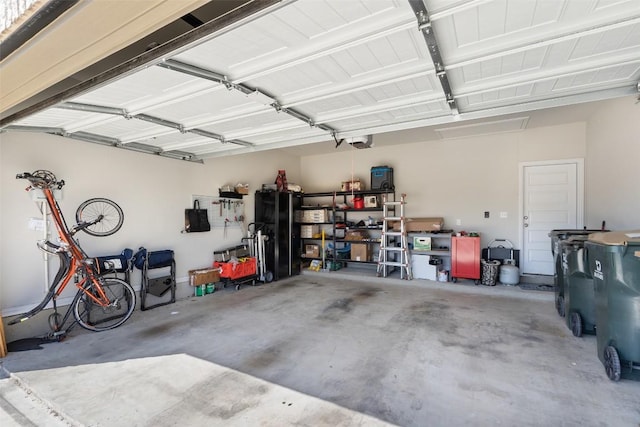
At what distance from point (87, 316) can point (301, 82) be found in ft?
12.6

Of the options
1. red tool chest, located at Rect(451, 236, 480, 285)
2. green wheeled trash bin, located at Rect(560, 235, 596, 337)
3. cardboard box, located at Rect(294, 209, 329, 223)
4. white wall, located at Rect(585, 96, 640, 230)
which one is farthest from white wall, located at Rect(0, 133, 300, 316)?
white wall, located at Rect(585, 96, 640, 230)

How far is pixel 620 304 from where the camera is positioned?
2154mm

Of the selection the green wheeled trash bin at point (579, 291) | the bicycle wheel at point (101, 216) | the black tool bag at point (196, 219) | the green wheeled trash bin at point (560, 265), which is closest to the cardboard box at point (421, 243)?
the green wheeled trash bin at point (560, 265)

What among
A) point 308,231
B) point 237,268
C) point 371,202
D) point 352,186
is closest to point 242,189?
point 237,268

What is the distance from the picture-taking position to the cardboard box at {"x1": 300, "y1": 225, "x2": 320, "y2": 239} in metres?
6.90

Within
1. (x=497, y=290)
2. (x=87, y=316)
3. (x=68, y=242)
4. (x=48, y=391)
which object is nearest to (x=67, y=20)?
(x=48, y=391)

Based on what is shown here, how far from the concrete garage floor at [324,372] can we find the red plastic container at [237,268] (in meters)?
1.20

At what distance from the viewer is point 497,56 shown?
73.3 inches

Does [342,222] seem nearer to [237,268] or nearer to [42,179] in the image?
[237,268]

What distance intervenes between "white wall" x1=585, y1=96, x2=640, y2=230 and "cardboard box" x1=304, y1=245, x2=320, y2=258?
17.0 ft

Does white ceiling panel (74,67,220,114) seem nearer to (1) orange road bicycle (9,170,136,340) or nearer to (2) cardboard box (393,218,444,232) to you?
(1) orange road bicycle (9,170,136,340)

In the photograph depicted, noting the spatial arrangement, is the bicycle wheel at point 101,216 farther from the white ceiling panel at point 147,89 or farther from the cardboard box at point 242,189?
the cardboard box at point 242,189

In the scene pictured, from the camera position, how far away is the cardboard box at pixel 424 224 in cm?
570

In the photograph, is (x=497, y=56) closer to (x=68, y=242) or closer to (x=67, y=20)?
(x=67, y=20)
